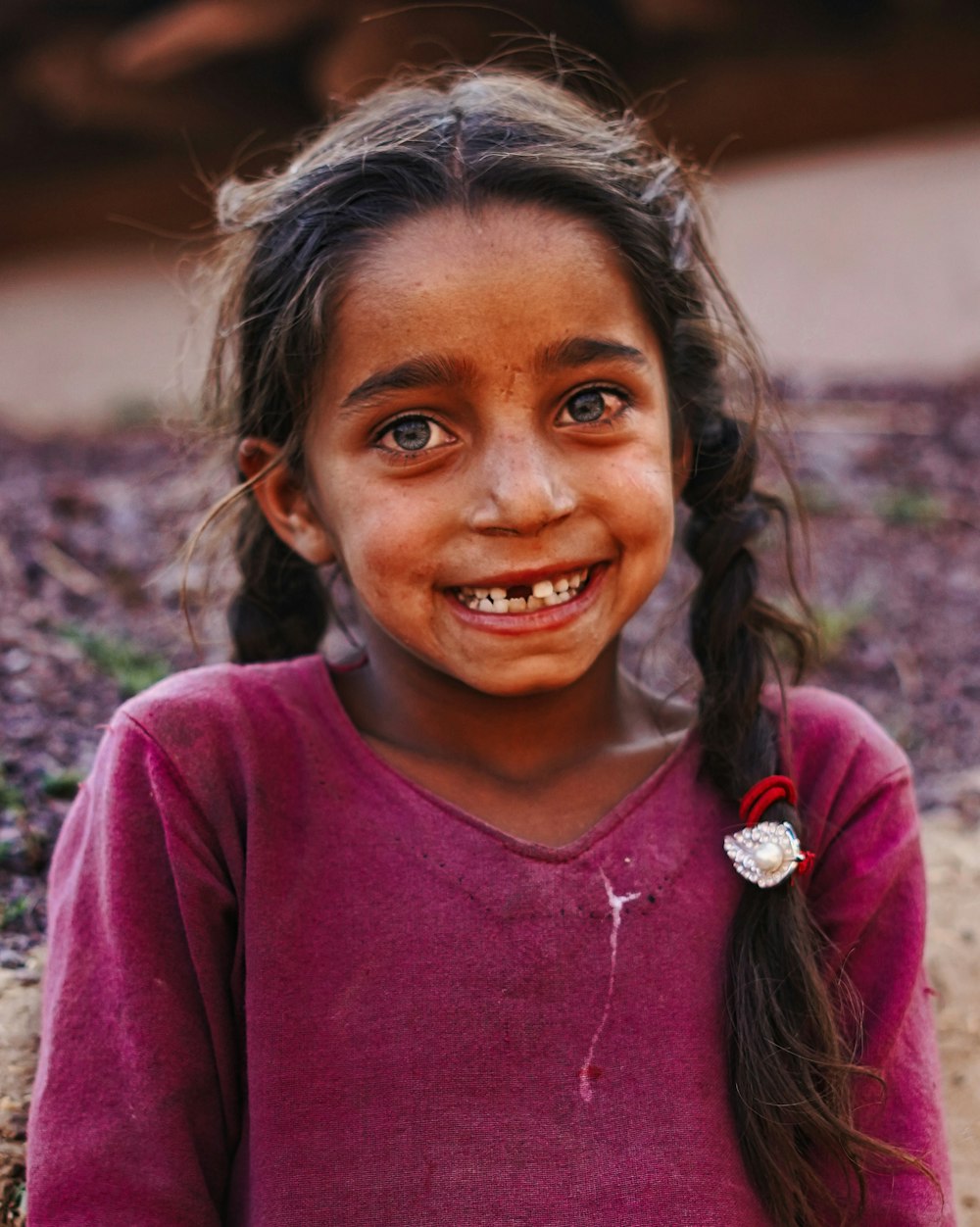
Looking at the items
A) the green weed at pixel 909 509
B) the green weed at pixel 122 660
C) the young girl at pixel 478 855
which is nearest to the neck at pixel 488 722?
the young girl at pixel 478 855

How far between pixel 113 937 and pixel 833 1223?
1.01 meters

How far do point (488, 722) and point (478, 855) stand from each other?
0.75 ft

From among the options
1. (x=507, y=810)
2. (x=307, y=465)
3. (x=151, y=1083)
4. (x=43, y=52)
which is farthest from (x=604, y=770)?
(x=43, y=52)

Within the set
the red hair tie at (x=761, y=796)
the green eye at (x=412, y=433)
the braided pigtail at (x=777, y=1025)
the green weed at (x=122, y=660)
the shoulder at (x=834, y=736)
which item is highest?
the green eye at (x=412, y=433)

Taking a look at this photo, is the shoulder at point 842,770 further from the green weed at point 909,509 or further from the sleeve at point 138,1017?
the green weed at point 909,509

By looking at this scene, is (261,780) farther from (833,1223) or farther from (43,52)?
(43,52)

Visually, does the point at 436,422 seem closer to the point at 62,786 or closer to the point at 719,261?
the point at 62,786

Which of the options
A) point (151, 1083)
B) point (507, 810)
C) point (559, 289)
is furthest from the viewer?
point (507, 810)

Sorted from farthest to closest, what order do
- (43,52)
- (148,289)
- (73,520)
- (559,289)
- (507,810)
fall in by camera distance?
(148,289) < (43,52) < (73,520) < (507,810) < (559,289)

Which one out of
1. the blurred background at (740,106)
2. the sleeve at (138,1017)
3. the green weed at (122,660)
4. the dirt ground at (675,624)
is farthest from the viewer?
the blurred background at (740,106)

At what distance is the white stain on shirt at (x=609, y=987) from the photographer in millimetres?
1712

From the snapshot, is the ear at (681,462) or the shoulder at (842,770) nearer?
the shoulder at (842,770)

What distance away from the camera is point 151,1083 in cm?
167

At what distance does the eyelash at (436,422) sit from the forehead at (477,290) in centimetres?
7
